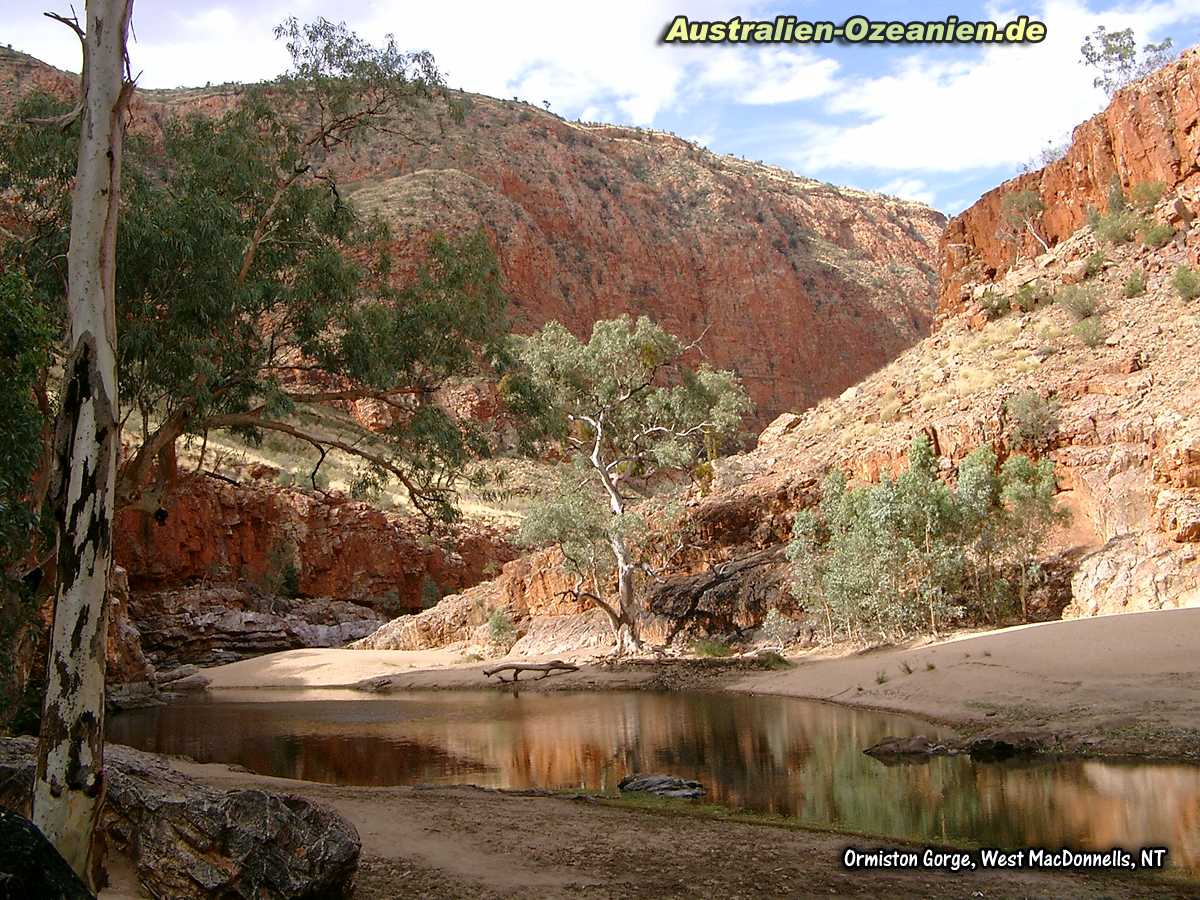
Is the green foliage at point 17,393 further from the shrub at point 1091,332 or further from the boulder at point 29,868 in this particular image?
the shrub at point 1091,332

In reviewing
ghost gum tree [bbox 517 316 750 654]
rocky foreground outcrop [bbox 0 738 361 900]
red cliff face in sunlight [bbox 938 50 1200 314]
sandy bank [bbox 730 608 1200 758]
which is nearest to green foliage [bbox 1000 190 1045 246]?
red cliff face in sunlight [bbox 938 50 1200 314]

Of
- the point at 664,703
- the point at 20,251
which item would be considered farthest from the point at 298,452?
the point at 20,251

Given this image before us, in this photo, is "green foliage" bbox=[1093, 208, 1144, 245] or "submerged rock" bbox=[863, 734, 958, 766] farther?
"green foliage" bbox=[1093, 208, 1144, 245]

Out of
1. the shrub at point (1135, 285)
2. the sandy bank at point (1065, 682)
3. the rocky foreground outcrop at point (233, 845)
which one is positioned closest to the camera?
the rocky foreground outcrop at point (233, 845)

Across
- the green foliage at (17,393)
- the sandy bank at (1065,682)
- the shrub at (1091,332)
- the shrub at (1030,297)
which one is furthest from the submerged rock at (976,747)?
the shrub at (1030,297)

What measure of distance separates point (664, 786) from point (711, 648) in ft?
49.0

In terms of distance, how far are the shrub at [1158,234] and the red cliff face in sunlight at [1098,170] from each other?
1.94 metres

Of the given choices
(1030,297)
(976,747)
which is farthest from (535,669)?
(1030,297)

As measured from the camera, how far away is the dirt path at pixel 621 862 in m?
5.82

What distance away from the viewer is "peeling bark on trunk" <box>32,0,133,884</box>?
17.4 ft

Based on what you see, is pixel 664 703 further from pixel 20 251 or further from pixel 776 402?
pixel 776 402

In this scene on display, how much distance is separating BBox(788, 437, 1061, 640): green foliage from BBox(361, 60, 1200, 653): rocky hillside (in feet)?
3.72

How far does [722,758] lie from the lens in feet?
40.5

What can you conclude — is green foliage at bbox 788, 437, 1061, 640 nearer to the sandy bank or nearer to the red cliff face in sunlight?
the sandy bank
